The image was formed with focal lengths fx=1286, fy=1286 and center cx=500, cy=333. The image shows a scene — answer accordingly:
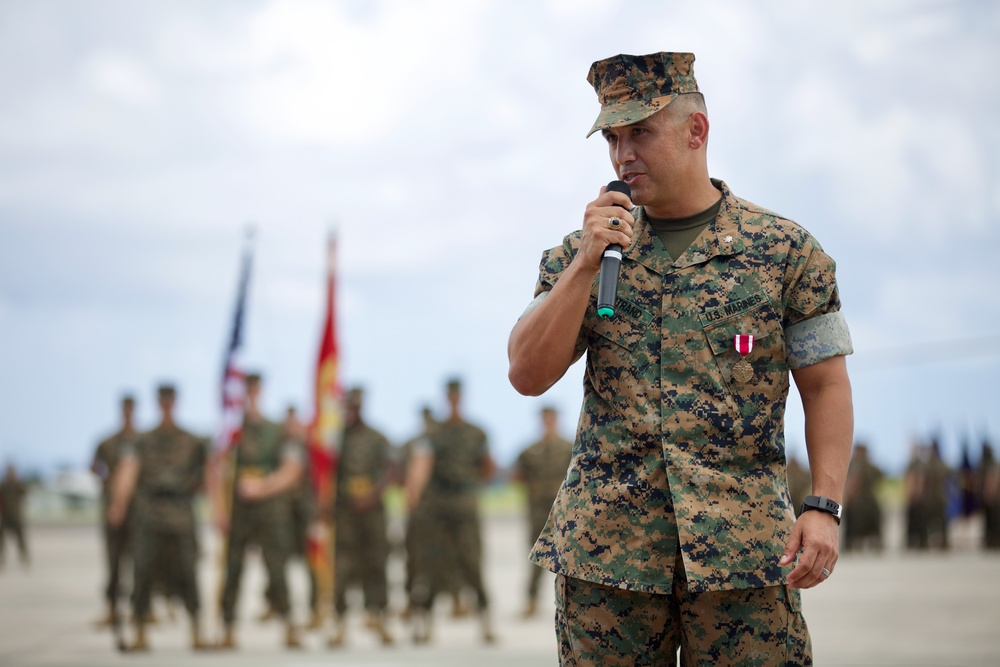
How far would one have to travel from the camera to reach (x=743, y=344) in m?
2.79

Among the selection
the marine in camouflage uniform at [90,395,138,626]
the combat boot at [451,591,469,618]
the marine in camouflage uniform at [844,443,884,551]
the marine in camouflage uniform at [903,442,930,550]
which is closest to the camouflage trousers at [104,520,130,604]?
the marine in camouflage uniform at [90,395,138,626]

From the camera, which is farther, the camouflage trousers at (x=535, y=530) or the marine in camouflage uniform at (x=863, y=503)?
the marine in camouflage uniform at (x=863, y=503)

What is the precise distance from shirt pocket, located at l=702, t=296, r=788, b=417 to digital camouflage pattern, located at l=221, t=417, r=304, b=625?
8275 mm

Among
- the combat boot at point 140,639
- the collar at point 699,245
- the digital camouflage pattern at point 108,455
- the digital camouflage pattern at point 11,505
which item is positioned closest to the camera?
the collar at point 699,245

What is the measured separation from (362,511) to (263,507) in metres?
0.93

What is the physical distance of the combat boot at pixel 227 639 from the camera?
33.9 feet

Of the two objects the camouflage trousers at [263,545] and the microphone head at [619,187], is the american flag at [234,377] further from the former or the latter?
the microphone head at [619,187]

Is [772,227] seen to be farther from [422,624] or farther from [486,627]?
[422,624]

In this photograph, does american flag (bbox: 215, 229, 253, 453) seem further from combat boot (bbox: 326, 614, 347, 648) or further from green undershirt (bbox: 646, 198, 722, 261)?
green undershirt (bbox: 646, 198, 722, 261)

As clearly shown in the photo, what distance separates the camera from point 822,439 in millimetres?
2805

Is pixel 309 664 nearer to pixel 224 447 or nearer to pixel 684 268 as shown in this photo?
pixel 224 447

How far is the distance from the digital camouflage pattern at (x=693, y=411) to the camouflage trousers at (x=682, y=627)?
57 mm

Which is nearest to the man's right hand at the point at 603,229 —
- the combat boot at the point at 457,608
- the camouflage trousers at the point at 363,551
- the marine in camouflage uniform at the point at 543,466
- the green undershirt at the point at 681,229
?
the green undershirt at the point at 681,229

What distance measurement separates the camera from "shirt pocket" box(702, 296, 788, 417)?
2.80 metres
